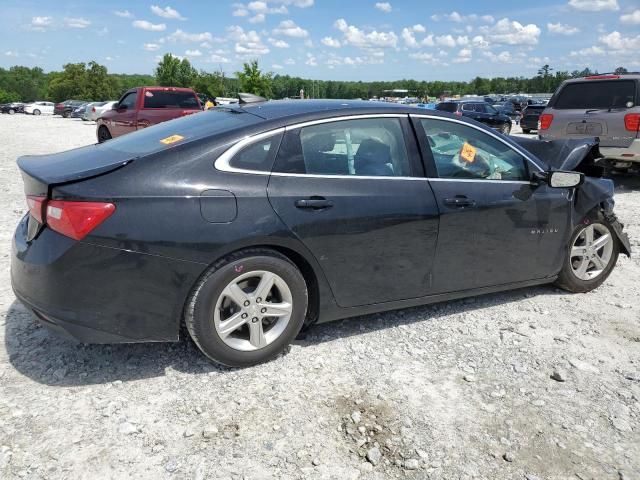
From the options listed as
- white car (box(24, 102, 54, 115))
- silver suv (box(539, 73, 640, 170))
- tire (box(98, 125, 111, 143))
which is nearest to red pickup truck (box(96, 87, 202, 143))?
tire (box(98, 125, 111, 143))

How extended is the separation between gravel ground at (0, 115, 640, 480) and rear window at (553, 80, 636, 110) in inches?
245

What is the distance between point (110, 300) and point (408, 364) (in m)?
1.83

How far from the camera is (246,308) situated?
123 inches

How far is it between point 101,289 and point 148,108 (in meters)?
11.8

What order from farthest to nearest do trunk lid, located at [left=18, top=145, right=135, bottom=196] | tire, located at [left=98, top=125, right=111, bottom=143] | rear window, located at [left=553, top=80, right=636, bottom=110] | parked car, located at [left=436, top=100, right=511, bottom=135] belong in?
1. parked car, located at [left=436, top=100, right=511, bottom=135]
2. tire, located at [left=98, top=125, right=111, bottom=143]
3. rear window, located at [left=553, top=80, right=636, bottom=110]
4. trunk lid, located at [left=18, top=145, right=135, bottom=196]

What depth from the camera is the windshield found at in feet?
10.5

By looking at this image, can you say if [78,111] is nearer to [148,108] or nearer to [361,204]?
[148,108]

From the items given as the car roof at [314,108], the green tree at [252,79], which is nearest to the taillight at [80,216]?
the car roof at [314,108]

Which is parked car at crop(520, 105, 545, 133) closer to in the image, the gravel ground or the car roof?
the gravel ground

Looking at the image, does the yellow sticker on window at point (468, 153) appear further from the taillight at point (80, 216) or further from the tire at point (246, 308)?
the taillight at point (80, 216)

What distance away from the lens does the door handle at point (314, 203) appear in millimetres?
3152

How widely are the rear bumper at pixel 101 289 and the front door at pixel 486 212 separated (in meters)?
1.80

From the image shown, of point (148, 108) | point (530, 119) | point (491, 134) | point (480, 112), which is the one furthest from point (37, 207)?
point (530, 119)

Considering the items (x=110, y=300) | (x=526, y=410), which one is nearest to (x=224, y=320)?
(x=110, y=300)
